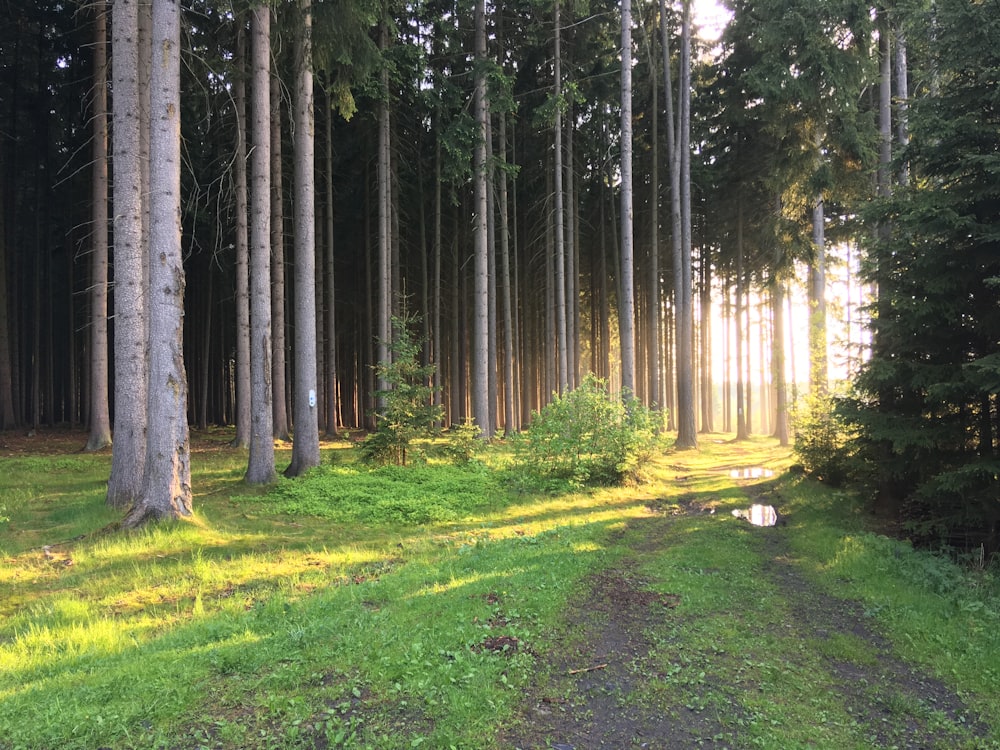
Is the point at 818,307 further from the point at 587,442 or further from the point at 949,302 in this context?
the point at 949,302

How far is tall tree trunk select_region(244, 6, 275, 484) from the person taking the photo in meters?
11.1

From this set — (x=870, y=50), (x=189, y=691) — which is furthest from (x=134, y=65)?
(x=870, y=50)

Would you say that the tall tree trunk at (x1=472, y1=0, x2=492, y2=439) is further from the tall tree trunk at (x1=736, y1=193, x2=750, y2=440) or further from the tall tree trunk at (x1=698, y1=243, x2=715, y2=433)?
the tall tree trunk at (x1=698, y1=243, x2=715, y2=433)

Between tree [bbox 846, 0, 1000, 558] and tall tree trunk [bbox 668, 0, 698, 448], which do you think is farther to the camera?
tall tree trunk [bbox 668, 0, 698, 448]

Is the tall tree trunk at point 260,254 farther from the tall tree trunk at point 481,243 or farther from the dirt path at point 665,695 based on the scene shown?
the dirt path at point 665,695

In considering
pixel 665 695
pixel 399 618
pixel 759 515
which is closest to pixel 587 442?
pixel 759 515

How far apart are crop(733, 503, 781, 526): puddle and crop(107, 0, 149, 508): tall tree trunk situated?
10.4m

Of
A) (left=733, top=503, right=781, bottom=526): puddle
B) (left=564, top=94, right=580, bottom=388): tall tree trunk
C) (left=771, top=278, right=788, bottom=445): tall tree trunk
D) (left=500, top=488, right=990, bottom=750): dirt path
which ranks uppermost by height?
(left=564, top=94, right=580, bottom=388): tall tree trunk

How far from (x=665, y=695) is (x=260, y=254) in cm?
1039

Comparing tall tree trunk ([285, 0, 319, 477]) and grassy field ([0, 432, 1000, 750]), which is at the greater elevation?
tall tree trunk ([285, 0, 319, 477])

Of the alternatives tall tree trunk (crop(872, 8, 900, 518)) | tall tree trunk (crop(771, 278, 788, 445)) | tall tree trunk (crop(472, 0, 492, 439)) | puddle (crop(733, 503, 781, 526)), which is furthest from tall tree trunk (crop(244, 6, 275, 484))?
tall tree trunk (crop(771, 278, 788, 445))

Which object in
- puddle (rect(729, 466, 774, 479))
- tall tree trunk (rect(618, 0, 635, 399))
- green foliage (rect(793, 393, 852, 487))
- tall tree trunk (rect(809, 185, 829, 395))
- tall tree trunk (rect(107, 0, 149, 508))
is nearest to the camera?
tall tree trunk (rect(107, 0, 149, 508))

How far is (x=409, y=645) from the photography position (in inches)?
168

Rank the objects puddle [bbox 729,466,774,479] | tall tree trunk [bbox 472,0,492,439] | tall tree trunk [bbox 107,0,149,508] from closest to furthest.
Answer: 1. tall tree trunk [bbox 107,0,149,508]
2. puddle [bbox 729,466,774,479]
3. tall tree trunk [bbox 472,0,492,439]
